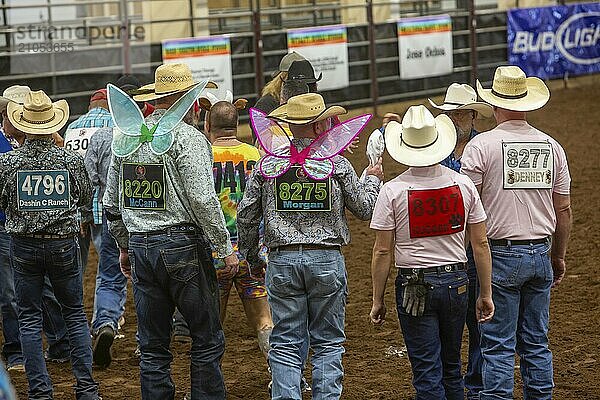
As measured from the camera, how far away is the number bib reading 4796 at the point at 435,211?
4863mm

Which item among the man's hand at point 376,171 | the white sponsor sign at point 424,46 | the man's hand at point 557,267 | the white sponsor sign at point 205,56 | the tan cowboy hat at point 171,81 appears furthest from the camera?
the white sponsor sign at point 424,46

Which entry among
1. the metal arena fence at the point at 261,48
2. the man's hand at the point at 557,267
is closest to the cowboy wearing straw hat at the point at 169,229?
the man's hand at the point at 557,267

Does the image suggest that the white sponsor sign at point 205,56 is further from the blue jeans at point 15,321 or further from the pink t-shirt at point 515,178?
the pink t-shirt at point 515,178

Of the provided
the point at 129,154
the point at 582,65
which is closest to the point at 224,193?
the point at 129,154

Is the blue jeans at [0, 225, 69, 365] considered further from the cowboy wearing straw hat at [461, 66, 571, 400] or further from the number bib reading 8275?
the number bib reading 8275

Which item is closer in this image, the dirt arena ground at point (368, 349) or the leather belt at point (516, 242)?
the leather belt at point (516, 242)

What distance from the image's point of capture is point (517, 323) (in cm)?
535

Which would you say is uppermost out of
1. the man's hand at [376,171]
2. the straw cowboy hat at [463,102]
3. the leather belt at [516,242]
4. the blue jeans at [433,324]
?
the straw cowboy hat at [463,102]

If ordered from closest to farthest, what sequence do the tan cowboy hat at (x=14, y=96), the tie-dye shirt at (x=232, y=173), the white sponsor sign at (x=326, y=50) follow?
the tie-dye shirt at (x=232, y=173) → the tan cowboy hat at (x=14, y=96) → the white sponsor sign at (x=326, y=50)

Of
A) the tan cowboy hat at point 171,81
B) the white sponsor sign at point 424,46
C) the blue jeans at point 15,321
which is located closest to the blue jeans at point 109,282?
the blue jeans at point 15,321

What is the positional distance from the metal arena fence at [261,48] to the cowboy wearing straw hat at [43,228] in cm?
916

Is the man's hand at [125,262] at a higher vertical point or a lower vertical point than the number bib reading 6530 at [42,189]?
lower

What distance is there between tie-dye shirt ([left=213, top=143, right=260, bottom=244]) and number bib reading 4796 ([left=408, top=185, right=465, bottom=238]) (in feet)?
4.43

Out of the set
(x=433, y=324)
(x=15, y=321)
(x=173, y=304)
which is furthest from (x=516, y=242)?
(x=15, y=321)
